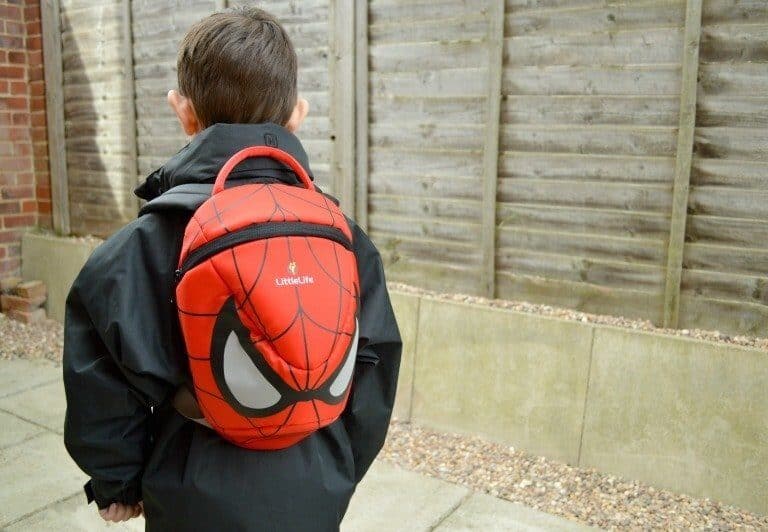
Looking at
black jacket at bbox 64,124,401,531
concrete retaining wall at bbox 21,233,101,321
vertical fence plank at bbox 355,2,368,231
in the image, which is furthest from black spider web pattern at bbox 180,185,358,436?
concrete retaining wall at bbox 21,233,101,321

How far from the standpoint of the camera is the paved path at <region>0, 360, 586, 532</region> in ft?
10.1

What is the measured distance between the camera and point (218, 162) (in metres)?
1.41

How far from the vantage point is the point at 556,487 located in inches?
131

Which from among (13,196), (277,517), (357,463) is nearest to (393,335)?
(357,463)

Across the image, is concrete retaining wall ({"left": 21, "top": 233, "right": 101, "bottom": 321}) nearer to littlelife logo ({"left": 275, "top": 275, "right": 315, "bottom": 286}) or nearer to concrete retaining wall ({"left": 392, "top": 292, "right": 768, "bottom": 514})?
concrete retaining wall ({"left": 392, "top": 292, "right": 768, "bottom": 514})

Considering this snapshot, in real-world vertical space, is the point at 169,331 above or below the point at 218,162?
below

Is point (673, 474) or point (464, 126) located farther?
point (464, 126)

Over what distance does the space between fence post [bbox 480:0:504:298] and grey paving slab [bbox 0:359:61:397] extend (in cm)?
303

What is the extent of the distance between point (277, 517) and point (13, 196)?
18.9ft

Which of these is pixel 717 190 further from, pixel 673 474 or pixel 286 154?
pixel 286 154

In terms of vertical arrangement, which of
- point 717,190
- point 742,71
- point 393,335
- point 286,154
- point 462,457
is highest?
point 742,71

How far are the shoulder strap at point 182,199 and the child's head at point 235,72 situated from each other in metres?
0.18

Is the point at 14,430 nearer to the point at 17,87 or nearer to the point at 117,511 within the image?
the point at 117,511

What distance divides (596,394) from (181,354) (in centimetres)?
252
